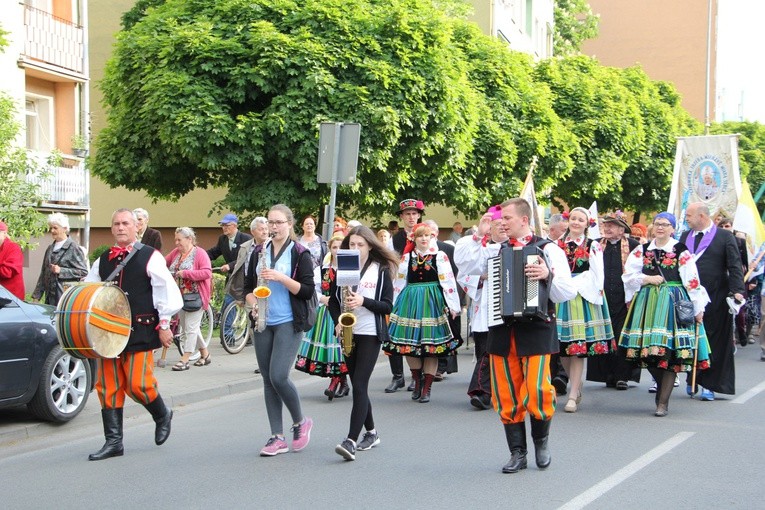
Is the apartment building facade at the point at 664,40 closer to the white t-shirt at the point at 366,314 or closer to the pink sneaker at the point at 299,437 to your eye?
the white t-shirt at the point at 366,314

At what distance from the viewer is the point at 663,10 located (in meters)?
71.4

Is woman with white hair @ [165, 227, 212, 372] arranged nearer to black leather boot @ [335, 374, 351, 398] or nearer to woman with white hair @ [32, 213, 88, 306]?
woman with white hair @ [32, 213, 88, 306]

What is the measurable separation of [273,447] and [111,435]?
125cm

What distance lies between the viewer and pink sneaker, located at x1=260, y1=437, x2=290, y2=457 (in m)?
7.77

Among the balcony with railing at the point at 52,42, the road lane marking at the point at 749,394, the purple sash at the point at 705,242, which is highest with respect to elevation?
the balcony with railing at the point at 52,42

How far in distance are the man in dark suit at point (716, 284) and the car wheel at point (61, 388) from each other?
20.6ft

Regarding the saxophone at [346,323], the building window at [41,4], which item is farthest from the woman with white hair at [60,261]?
the building window at [41,4]

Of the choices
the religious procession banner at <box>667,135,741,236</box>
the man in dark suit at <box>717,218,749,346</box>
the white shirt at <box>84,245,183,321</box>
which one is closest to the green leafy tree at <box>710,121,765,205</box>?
the religious procession banner at <box>667,135,741,236</box>

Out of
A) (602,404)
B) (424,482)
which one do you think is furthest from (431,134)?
(424,482)

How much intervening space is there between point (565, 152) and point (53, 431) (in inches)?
856

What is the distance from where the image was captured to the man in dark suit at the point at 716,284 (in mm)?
10594

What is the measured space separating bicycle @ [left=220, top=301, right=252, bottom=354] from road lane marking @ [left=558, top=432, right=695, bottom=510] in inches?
289

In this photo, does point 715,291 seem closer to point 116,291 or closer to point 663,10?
point 116,291

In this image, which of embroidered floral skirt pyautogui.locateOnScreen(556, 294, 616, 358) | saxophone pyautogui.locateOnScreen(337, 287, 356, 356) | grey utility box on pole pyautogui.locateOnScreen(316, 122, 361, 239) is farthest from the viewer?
grey utility box on pole pyautogui.locateOnScreen(316, 122, 361, 239)
